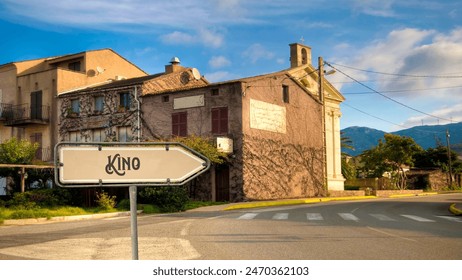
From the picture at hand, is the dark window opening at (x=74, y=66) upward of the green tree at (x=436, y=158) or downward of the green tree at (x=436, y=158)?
upward

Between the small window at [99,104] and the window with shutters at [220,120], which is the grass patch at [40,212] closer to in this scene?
the window with shutters at [220,120]

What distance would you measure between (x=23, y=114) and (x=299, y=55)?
2308 cm

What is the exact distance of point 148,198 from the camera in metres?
26.1

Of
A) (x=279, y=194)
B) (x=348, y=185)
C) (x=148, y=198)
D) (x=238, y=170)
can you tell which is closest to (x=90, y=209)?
(x=148, y=198)

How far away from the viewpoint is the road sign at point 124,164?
377cm

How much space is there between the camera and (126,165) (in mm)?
3848

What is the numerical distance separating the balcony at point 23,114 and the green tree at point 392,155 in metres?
32.1

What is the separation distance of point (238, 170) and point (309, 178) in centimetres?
878

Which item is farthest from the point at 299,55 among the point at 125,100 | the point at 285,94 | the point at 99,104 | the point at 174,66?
the point at 99,104

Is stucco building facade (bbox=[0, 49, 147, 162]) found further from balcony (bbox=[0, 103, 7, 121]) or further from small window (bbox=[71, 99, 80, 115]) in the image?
small window (bbox=[71, 99, 80, 115])

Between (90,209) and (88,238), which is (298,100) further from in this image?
(88,238)

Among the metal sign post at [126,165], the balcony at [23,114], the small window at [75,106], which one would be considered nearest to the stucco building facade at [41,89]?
the balcony at [23,114]

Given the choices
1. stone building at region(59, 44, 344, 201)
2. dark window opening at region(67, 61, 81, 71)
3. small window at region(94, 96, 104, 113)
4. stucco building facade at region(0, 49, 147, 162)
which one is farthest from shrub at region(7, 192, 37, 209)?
dark window opening at region(67, 61, 81, 71)

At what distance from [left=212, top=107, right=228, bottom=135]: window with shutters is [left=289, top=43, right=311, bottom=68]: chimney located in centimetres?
1400
